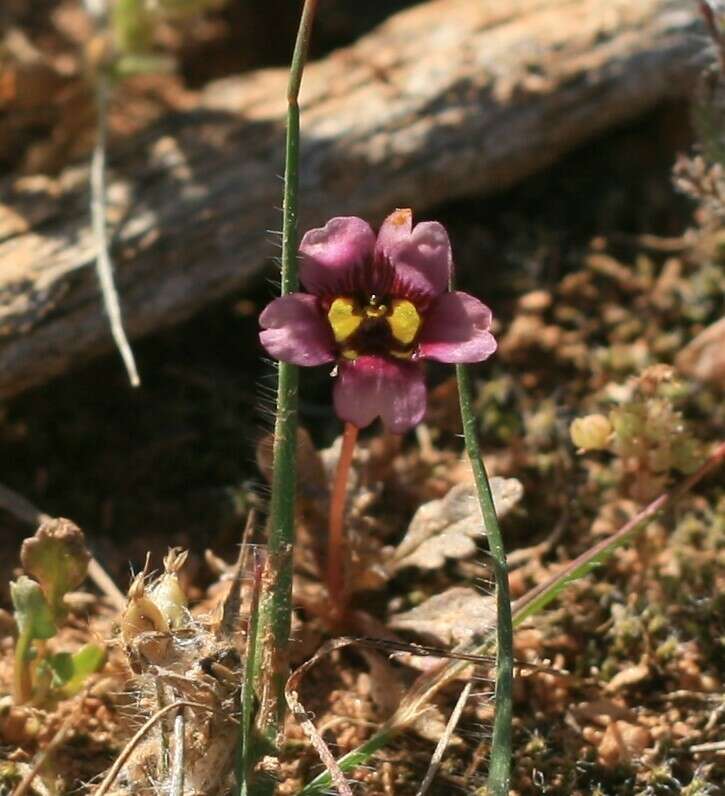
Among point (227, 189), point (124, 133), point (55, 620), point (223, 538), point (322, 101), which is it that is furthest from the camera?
point (124, 133)

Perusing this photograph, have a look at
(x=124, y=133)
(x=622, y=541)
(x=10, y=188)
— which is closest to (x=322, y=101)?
(x=124, y=133)

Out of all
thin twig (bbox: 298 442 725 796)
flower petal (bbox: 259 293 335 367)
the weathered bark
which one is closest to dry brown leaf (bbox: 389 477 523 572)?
thin twig (bbox: 298 442 725 796)

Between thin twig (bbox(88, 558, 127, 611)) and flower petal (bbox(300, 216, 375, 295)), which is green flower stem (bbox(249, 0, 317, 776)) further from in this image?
thin twig (bbox(88, 558, 127, 611))

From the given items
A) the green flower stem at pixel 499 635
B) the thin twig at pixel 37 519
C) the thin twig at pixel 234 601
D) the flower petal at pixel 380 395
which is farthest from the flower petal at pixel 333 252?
the thin twig at pixel 37 519

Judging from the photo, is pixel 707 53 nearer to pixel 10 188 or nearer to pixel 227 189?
pixel 227 189

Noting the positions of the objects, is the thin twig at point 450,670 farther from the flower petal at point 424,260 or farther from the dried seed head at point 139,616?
the flower petal at point 424,260

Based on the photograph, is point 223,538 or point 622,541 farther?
point 223,538
